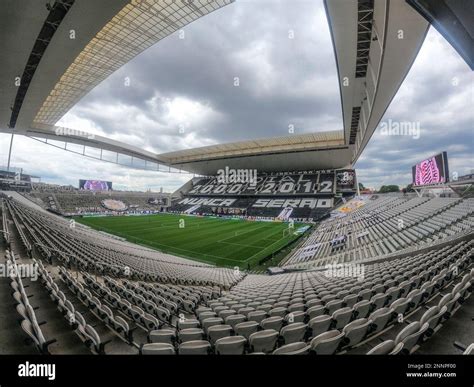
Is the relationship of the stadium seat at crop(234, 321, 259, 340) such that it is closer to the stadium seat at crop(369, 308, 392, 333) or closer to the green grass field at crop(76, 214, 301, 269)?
the stadium seat at crop(369, 308, 392, 333)

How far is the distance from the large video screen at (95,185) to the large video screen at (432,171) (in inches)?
3052

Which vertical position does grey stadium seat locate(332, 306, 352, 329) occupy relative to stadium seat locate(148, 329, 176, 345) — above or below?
above

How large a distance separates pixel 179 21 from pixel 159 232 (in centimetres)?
2659

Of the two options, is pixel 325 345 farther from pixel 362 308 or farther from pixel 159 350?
pixel 159 350

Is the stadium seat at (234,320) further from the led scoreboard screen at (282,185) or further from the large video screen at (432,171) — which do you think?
the led scoreboard screen at (282,185)

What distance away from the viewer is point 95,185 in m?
69.9

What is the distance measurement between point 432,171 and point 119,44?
28.9 metres

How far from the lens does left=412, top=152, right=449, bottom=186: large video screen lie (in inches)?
725

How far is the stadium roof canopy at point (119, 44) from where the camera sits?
393 inches

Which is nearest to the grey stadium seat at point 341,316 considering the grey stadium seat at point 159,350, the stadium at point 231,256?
the stadium at point 231,256

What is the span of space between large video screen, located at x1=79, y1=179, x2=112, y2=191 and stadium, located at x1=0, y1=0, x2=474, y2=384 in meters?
29.7

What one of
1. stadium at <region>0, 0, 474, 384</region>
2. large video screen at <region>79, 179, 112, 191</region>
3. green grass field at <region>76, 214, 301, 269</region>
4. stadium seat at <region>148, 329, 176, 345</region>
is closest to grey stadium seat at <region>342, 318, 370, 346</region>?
stadium at <region>0, 0, 474, 384</region>

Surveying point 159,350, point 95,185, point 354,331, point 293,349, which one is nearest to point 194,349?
point 159,350
